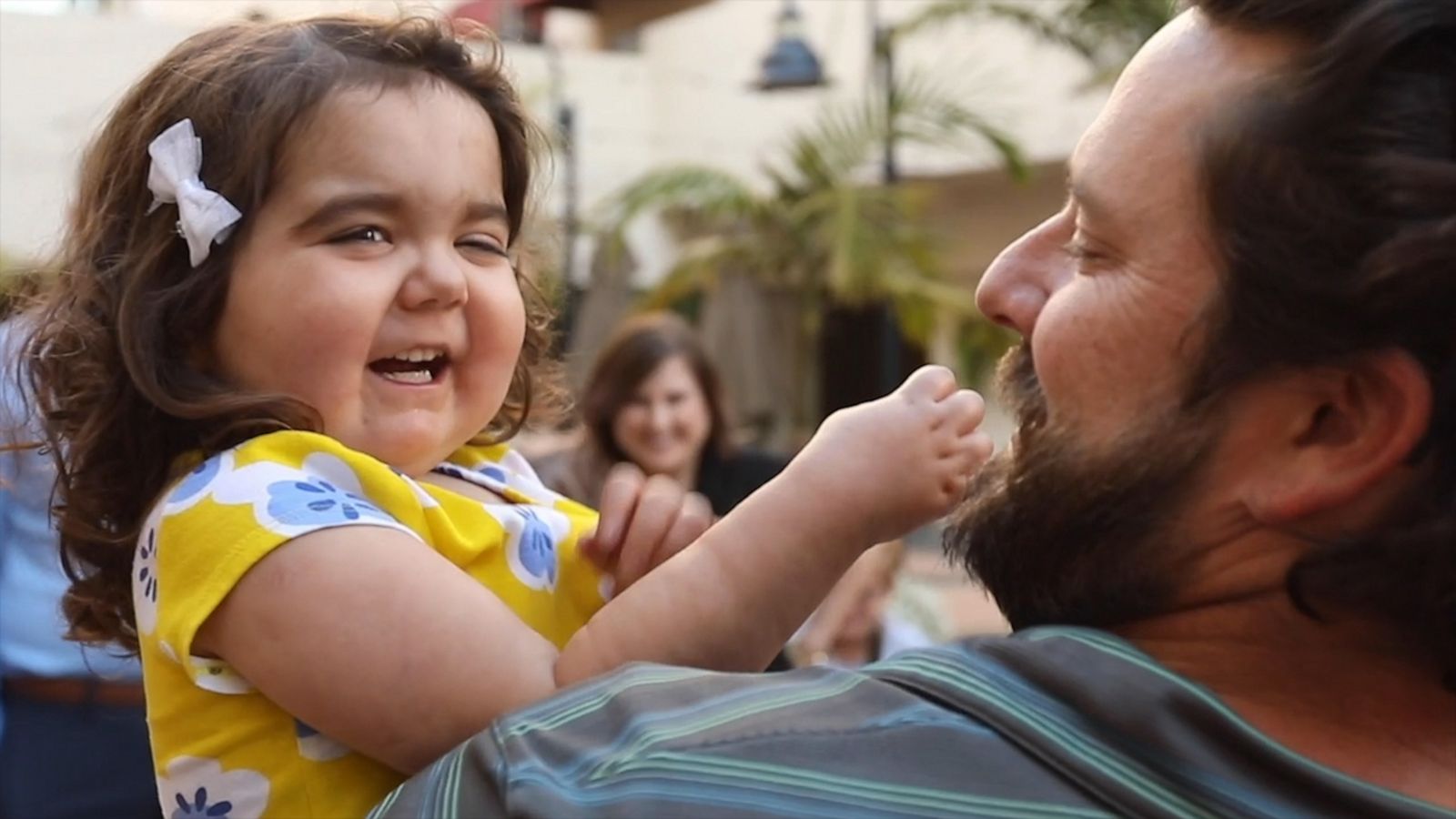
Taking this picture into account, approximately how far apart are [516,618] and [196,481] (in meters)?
0.30

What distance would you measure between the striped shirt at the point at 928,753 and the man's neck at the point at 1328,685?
2.7 inches

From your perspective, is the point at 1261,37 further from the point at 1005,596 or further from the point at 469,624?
the point at 469,624

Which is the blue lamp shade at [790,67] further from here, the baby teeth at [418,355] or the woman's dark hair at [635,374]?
the baby teeth at [418,355]

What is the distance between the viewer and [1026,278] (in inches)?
63.4

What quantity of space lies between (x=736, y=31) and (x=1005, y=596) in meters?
15.1

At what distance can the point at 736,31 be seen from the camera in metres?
16.2

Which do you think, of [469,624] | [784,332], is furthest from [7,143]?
[784,332]

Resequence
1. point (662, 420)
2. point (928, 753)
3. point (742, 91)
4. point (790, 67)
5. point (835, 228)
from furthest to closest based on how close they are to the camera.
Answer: point (742, 91) < point (790, 67) < point (835, 228) < point (662, 420) < point (928, 753)

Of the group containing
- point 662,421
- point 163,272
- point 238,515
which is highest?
point 163,272

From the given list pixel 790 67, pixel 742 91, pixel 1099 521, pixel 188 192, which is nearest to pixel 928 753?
pixel 1099 521

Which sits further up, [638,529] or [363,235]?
→ [363,235]

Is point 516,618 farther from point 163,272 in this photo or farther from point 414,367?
point 163,272

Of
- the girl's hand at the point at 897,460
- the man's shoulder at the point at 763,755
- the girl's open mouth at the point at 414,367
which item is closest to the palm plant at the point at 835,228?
the girl's open mouth at the point at 414,367

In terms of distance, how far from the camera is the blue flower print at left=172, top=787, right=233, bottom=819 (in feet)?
5.21
